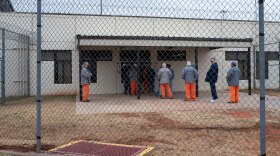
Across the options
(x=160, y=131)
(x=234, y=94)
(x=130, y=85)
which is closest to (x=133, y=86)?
(x=130, y=85)

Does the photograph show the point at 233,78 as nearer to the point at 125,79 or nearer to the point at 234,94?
the point at 234,94

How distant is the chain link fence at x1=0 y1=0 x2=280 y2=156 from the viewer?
6500mm

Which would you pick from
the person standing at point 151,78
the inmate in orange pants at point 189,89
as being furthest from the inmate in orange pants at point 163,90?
the person standing at point 151,78

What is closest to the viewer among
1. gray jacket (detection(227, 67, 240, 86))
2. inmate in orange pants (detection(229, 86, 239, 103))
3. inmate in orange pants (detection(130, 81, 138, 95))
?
gray jacket (detection(227, 67, 240, 86))

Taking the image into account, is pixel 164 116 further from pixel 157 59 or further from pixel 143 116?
pixel 157 59

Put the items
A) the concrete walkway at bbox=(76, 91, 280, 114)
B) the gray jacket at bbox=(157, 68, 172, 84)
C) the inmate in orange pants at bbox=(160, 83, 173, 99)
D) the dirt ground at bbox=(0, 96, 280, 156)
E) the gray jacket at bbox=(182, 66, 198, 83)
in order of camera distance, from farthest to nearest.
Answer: the inmate in orange pants at bbox=(160, 83, 173, 99)
the gray jacket at bbox=(157, 68, 172, 84)
the gray jacket at bbox=(182, 66, 198, 83)
the concrete walkway at bbox=(76, 91, 280, 114)
the dirt ground at bbox=(0, 96, 280, 156)

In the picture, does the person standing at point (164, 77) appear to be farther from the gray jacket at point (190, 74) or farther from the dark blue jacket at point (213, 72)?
the dark blue jacket at point (213, 72)

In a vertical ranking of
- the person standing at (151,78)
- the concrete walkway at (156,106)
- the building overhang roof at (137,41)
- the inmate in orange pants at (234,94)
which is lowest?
the concrete walkway at (156,106)

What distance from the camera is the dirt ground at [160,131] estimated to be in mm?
5832

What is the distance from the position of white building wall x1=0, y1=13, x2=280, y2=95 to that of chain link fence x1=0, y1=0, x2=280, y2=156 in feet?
0.18

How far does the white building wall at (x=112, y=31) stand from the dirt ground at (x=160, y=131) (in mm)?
8122

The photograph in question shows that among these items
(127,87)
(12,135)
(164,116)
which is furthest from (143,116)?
(127,87)

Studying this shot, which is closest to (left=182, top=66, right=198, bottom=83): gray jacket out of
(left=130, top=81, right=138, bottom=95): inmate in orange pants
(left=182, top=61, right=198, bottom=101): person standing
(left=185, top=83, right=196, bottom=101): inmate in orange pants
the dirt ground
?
(left=182, top=61, right=198, bottom=101): person standing

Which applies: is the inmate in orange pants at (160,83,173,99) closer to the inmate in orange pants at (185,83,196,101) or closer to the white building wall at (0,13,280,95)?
the inmate in orange pants at (185,83,196,101)
